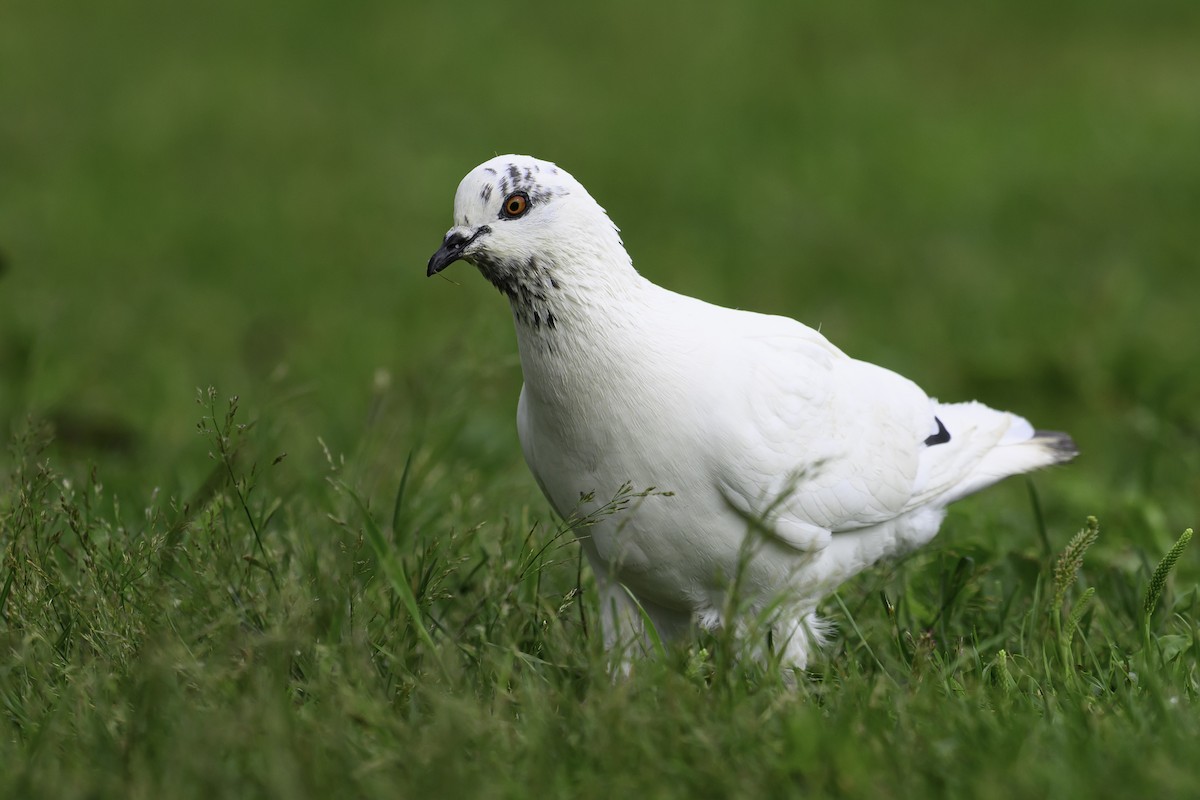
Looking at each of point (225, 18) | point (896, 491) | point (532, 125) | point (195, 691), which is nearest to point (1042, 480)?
point (896, 491)

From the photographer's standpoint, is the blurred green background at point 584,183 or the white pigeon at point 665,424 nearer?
the white pigeon at point 665,424

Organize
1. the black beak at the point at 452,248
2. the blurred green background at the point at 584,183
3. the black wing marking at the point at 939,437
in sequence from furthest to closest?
1. the blurred green background at the point at 584,183
2. the black wing marking at the point at 939,437
3. the black beak at the point at 452,248

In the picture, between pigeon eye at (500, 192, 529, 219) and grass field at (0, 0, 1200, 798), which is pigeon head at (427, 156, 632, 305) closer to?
pigeon eye at (500, 192, 529, 219)

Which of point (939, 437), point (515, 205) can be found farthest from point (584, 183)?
point (515, 205)

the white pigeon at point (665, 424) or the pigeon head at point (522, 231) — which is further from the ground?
the pigeon head at point (522, 231)

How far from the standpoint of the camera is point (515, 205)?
311 cm

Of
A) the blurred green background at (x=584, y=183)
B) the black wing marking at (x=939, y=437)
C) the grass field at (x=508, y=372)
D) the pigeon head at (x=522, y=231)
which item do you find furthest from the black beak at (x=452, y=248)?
the black wing marking at (x=939, y=437)

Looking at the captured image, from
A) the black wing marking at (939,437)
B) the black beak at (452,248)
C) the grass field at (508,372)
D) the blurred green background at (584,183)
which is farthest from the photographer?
the blurred green background at (584,183)

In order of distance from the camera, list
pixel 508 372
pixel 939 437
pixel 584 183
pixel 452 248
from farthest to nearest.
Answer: pixel 584 183 → pixel 508 372 → pixel 939 437 → pixel 452 248

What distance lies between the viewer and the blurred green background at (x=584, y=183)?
19.2 ft

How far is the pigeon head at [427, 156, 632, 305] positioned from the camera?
3.10 m

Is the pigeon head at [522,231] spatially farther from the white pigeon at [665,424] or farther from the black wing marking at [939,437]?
the black wing marking at [939,437]

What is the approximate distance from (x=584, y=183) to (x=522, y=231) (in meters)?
6.45

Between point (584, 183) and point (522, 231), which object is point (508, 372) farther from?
point (522, 231)
